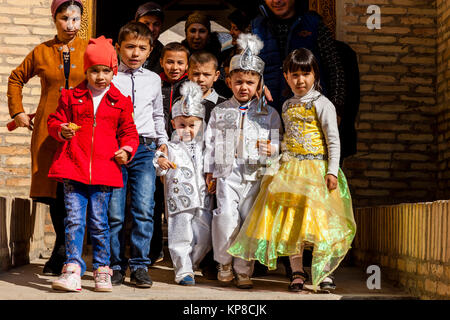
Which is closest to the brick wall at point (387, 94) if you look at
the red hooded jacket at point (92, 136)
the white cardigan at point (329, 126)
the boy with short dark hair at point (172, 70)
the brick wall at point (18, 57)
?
the brick wall at point (18, 57)

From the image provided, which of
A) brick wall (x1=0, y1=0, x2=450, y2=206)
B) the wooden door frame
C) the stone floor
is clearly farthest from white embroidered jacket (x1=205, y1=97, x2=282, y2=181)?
the wooden door frame

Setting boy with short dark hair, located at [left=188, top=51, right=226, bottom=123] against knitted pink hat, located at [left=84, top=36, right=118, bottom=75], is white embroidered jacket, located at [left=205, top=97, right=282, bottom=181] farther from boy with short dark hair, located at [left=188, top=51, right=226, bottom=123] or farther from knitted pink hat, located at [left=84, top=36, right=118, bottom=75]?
knitted pink hat, located at [left=84, top=36, right=118, bottom=75]

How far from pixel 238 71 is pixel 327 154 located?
886 mm

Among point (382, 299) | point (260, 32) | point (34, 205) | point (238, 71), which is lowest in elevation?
point (382, 299)

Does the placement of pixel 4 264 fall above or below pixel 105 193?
below

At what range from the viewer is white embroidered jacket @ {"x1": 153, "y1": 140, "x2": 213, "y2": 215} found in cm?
443

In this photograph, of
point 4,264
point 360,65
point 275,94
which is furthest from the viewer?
point 360,65

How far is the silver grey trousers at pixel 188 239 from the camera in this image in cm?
436

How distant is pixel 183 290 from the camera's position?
4035 mm

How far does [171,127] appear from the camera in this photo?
16.5 feet

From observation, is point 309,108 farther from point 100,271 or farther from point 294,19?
point 100,271

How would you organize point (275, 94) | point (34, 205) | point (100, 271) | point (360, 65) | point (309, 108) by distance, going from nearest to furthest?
point (100, 271), point (309, 108), point (275, 94), point (34, 205), point (360, 65)

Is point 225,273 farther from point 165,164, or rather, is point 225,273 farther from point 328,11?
point 328,11

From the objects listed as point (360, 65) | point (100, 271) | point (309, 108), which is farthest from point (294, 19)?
point (100, 271)
